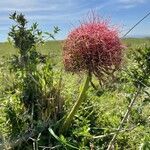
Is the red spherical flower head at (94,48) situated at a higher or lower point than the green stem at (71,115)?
higher

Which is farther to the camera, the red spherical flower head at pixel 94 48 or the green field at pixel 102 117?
the green field at pixel 102 117

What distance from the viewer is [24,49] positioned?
5660mm

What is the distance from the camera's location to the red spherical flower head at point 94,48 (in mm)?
4793

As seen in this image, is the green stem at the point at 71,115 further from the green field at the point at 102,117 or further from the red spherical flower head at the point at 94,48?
the red spherical flower head at the point at 94,48

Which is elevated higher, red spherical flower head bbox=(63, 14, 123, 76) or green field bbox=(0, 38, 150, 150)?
red spherical flower head bbox=(63, 14, 123, 76)

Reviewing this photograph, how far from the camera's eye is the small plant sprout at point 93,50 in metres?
4.79

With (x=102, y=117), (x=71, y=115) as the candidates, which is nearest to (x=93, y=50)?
(x=71, y=115)

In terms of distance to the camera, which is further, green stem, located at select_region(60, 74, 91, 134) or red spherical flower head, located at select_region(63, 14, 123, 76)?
green stem, located at select_region(60, 74, 91, 134)

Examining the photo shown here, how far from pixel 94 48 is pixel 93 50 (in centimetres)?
2

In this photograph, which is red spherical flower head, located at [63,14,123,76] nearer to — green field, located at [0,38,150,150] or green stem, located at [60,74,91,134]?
green field, located at [0,38,150,150]

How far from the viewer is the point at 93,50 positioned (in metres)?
4.79

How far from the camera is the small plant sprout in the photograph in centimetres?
479

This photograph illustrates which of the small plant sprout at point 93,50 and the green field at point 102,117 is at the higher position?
the small plant sprout at point 93,50

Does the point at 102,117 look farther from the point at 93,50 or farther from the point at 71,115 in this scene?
the point at 93,50
